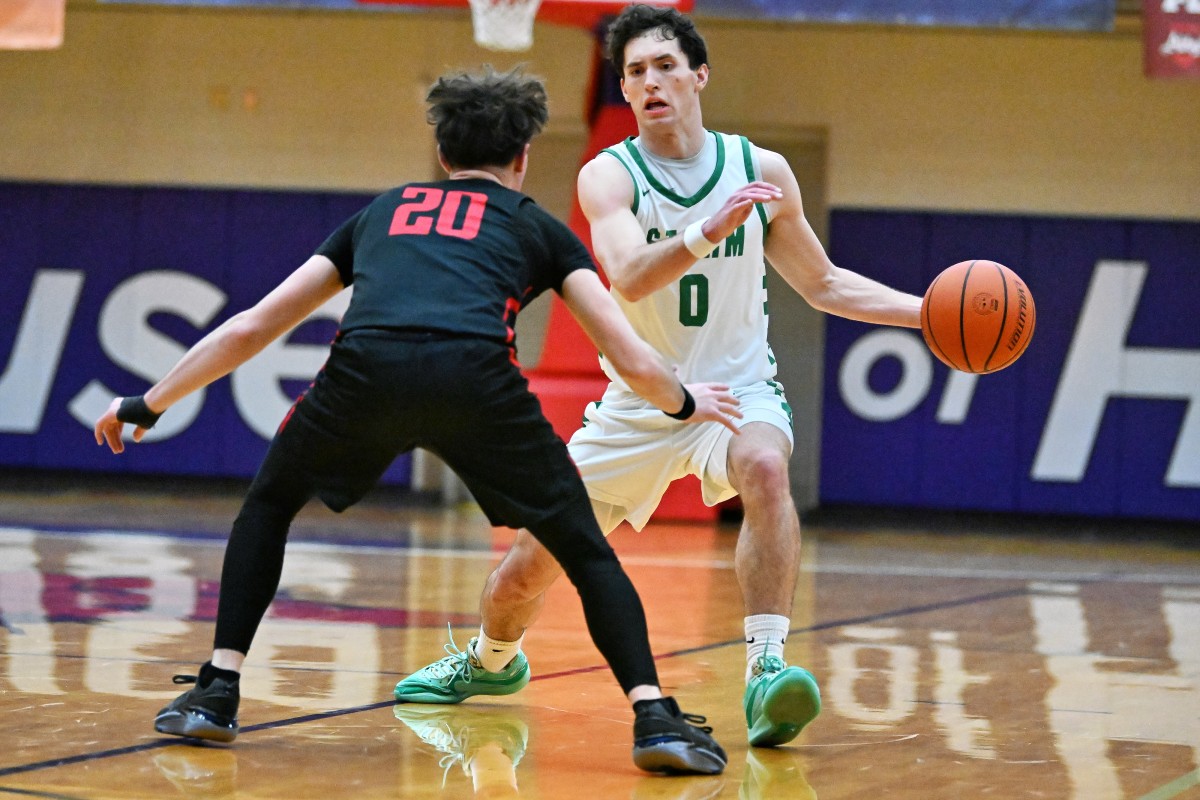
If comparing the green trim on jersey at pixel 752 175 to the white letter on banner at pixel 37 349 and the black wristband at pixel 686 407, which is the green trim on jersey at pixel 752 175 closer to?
the black wristband at pixel 686 407

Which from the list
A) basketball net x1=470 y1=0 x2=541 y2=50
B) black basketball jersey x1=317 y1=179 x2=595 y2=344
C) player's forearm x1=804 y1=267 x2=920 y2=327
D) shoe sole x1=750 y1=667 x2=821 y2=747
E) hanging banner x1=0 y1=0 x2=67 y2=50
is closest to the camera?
black basketball jersey x1=317 y1=179 x2=595 y2=344

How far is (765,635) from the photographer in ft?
13.1

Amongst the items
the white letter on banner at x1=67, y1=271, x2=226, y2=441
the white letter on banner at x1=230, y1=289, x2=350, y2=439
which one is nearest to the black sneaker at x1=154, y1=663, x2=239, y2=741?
the white letter on banner at x1=230, y1=289, x2=350, y2=439

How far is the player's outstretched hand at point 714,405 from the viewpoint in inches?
141

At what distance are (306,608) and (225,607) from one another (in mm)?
2938

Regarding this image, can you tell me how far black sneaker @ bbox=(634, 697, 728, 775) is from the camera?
3.50m

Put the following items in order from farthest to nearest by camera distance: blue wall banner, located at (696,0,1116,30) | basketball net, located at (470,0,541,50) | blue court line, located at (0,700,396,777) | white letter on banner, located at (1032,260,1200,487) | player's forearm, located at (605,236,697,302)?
white letter on banner, located at (1032,260,1200,487), blue wall banner, located at (696,0,1116,30), basketball net, located at (470,0,541,50), player's forearm, located at (605,236,697,302), blue court line, located at (0,700,396,777)

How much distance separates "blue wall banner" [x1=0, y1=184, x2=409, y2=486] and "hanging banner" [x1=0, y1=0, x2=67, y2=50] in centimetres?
310

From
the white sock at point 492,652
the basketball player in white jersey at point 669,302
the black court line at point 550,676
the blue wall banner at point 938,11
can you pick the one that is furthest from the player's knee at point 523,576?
the blue wall banner at point 938,11

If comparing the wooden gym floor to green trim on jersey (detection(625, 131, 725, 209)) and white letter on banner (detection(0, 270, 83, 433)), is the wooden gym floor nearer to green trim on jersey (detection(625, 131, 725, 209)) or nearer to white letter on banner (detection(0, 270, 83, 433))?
green trim on jersey (detection(625, 131, 725, 209))

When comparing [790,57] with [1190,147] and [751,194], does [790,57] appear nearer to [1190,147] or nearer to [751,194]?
[1190,147]

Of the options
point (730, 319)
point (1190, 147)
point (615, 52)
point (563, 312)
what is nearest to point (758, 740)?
point (730, 319)

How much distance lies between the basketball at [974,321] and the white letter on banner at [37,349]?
1046cm

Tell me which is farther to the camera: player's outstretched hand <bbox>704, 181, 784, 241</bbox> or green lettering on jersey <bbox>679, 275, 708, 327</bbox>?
green lettering on jersey <bbox>679, 275, 708, 327</bbox>
